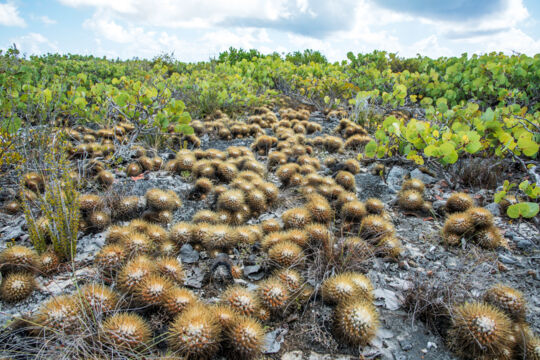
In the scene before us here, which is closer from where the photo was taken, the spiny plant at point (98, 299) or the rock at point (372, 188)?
the spiny plant at point (98, 299)

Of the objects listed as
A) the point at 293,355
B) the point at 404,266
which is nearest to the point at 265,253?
the point at 293,355

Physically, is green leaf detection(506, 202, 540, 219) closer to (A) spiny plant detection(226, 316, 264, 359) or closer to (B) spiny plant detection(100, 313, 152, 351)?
(A) spiny plant detection(226, 316, 264, 359)

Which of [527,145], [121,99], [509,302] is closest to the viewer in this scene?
[509,302]

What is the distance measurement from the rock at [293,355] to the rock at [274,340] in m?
0.06

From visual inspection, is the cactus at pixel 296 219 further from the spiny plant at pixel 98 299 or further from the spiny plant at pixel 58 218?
the spiny plant at pixel 58 218

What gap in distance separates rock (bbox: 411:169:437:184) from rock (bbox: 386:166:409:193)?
5.4 inches

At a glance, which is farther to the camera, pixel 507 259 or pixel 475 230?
pixel 475 230

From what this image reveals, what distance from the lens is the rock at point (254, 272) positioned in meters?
2.84

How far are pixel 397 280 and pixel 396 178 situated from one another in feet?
8.67

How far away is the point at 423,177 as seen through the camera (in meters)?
5.06

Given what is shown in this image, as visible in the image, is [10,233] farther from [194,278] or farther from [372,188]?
[372,188]

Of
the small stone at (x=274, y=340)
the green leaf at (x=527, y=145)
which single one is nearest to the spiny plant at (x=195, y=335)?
the small stone at (x=274, y=340)

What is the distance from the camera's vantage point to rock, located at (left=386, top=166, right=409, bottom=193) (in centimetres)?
482

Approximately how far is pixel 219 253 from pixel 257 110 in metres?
6.97
